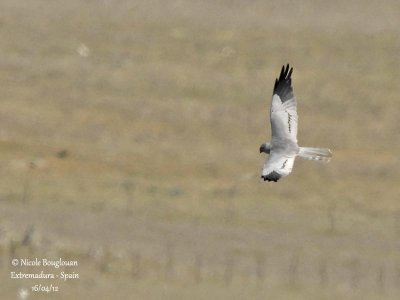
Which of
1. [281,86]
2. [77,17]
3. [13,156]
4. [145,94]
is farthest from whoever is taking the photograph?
[77,17]

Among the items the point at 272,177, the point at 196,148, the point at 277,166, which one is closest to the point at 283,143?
the point at 277,166

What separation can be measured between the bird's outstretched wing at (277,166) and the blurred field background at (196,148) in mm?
9098

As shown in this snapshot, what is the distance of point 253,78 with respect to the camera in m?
47.1

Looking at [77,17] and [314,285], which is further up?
[77,17]

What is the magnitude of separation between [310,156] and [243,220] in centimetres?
1505

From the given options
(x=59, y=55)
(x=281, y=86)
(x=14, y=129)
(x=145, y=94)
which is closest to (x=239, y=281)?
(x=281, y=86)

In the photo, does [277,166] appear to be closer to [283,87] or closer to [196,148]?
[283,87]

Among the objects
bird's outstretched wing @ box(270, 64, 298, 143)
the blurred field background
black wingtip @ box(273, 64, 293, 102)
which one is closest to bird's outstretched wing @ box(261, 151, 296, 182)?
→ bird's outstretched wing @ box(270, 64, 298, 143)

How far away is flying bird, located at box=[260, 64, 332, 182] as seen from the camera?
19.4m

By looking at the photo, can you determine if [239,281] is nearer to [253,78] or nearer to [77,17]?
[253,78]

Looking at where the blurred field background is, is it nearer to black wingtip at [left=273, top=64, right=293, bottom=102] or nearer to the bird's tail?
black wingtip at [left=273, top=64, right=293, bottom=102]

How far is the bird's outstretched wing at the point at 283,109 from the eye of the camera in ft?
69.8

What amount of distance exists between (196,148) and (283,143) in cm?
1984

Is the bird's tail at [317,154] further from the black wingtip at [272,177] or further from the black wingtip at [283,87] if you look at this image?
the black wingtip at [283,87]
